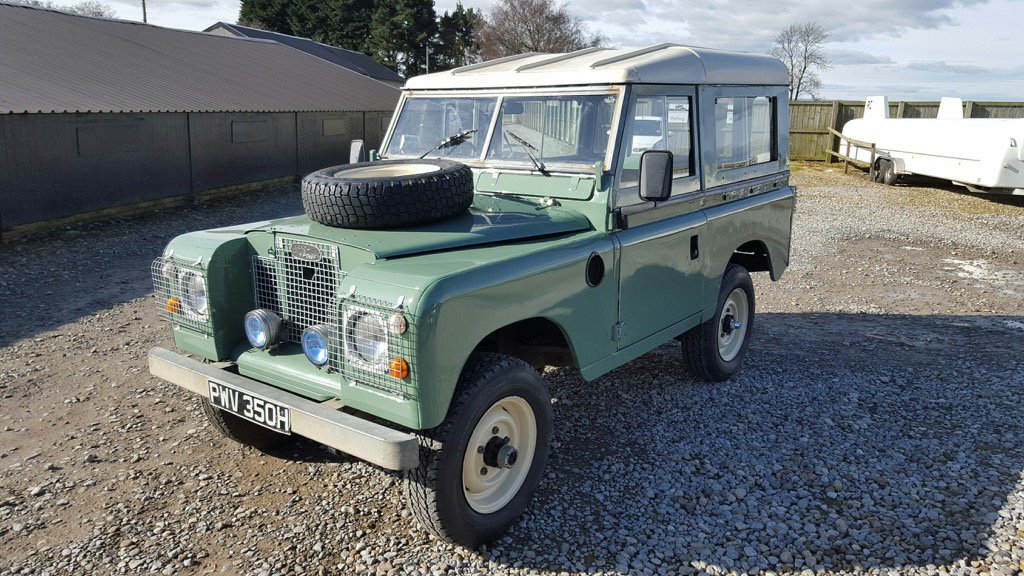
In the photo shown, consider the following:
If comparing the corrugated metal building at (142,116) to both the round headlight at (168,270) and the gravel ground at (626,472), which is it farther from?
the round headlight at (168,270)

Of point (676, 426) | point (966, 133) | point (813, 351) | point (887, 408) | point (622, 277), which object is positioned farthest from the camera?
point (966, 133)

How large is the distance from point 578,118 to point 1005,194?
1727 cm

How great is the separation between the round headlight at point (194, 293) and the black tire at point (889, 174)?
19787 mm

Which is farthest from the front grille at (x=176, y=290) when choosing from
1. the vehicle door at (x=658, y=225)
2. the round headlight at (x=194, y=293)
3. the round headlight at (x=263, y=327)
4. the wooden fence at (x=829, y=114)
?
the wooden fence at (x=829, y=114)

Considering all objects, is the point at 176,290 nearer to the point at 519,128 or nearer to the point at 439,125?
the point at 439,125

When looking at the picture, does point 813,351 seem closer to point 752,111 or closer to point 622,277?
point 752,111

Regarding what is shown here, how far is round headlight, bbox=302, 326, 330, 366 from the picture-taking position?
139 inches

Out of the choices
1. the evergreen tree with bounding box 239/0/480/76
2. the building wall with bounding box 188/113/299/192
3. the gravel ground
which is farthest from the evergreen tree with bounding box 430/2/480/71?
the gravel ground

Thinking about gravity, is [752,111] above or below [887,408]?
above

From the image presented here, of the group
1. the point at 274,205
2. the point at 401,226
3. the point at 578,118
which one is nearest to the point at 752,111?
the point at 578,118

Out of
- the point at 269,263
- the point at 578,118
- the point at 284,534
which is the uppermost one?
the point at 578,118

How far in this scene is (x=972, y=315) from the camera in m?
8.06

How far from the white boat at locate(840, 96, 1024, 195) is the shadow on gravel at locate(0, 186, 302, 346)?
48.0 ft

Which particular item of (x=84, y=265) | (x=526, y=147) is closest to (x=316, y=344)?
(x=526, y=147)
